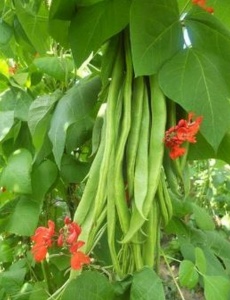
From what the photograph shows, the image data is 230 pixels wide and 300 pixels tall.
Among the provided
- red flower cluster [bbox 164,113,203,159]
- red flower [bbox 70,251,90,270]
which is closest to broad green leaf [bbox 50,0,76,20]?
red flower cluster [bbox 164,113,203,159]

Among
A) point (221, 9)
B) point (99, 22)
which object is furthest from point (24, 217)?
point (221, 9)

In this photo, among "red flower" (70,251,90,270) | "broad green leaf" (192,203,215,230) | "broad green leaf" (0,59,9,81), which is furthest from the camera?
"broad green leaf" (0,59,9,81)

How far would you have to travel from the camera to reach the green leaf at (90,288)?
2.13 feet

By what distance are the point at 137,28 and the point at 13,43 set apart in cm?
50

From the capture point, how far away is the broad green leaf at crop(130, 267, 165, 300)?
0.63m

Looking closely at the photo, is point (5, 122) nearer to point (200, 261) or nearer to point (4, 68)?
point (4, 68)

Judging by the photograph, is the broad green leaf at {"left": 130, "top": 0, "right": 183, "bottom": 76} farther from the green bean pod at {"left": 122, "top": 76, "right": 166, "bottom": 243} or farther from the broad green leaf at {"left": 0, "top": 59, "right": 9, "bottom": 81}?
the broad green leaf at {"left": 0, "top": 59, "right": 9, "bottom": 81}

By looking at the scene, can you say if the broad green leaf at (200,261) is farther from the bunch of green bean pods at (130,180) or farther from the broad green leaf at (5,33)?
the broad green leaf at (5,33)

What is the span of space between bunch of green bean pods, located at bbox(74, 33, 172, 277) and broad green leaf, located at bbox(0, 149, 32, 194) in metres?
0.25

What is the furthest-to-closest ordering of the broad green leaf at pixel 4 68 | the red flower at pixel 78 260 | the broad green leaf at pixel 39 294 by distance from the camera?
the broad green leaf at pixel 4 68 → the broad green leaf at pixel 39 294 → the red flower at pixel 78 260

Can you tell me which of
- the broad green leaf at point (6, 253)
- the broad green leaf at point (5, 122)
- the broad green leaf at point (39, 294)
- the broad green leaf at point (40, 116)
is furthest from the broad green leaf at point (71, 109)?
the broad green leaf at point (6, 253)

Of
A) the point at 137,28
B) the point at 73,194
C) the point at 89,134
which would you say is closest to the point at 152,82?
the point at 137,28

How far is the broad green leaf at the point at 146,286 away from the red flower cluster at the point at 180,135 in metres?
0.16

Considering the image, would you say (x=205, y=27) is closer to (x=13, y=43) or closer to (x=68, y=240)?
(x=68, y=240)
